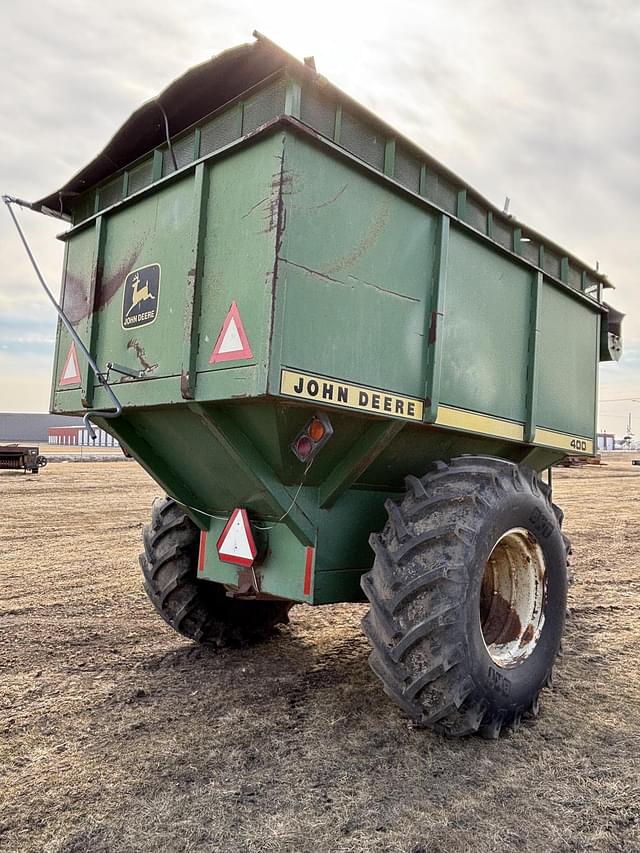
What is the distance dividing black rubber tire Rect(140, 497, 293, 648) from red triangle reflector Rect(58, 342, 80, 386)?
106cm

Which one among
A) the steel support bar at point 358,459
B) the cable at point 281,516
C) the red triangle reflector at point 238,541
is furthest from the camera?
the red triangle reflector at point 238,541

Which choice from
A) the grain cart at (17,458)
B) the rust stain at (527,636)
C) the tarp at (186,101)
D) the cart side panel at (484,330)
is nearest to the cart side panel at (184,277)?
the tarp at (186,101)

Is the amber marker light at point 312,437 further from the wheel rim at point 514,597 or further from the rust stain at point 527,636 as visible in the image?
the rust stain at point 527,636

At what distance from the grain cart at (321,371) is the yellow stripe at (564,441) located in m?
0.13

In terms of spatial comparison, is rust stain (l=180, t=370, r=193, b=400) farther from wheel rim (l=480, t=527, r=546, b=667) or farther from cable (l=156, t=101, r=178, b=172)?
wheel rim (l=480, t=527, r=546, b=667)

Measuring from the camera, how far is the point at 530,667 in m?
3.69

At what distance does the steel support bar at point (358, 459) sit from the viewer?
3.46m

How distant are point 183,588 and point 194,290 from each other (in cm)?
211

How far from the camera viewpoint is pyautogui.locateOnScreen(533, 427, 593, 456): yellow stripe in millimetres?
4789

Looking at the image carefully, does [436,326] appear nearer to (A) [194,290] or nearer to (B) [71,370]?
(A) [194,290]

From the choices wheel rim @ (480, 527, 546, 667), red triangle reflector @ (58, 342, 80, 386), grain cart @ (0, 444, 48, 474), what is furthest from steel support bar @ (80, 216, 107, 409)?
grain cart @ (0, 444, 48, 474)

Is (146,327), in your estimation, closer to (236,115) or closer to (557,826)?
(236,115)

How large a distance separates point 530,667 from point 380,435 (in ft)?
5.11

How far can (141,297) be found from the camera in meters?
3.81
